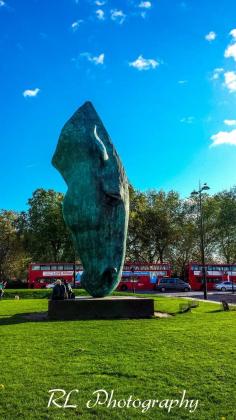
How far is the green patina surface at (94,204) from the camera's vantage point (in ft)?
46.2

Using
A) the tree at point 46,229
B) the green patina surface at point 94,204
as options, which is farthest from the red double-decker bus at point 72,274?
the green patina surface at point 94,204

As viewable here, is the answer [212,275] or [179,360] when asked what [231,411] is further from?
[212,275]

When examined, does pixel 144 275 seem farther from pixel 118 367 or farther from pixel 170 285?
pixel 118 367

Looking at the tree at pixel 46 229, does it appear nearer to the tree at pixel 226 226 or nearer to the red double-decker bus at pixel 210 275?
the red double-decker bus at pixel 210 275

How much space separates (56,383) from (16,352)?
7.55 ft

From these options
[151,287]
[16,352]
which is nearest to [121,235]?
[16,352]

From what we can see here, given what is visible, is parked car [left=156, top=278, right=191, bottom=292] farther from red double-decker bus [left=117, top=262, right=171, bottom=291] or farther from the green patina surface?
the green patina surface

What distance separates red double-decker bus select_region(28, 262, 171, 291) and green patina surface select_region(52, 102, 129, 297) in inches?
935

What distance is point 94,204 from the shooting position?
46.0 ft

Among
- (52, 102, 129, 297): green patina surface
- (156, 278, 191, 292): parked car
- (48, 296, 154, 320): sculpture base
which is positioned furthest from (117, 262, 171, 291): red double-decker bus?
(48, 296, 154, 320): sculpture base

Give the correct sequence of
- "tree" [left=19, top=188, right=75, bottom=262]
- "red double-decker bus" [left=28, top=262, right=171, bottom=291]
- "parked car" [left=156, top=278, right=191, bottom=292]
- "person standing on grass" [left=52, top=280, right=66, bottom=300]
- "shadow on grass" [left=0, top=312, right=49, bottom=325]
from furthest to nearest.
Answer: "tree" [left=19, top=188, right=75, bottom=262]
"parked car" [left=156, top=278, right=191, bottom=292]
"red double-decker bus" [left=28, top=262, right=171, bottom=291]
"person standing on grass" [left=52, top=280, right=66, bottom=300]
"shadow on grass" [left=0, top=312, right=49, bottom=325]

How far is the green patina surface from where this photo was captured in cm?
1408

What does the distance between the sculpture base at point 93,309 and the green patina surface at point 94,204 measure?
955 millimetres

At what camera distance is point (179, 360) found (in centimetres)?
771
